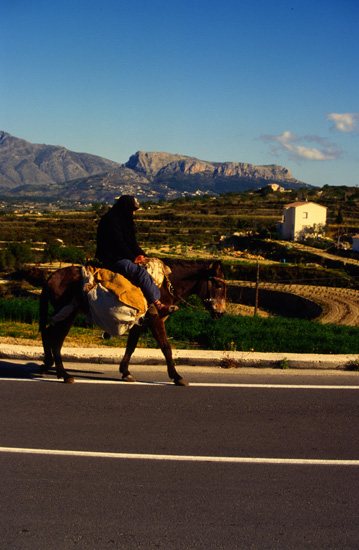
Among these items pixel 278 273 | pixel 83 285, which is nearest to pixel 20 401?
pixel 83 285

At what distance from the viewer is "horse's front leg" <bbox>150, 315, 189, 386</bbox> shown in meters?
6.93

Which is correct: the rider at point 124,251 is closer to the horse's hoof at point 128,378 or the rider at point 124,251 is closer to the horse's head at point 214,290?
the horse's head at point 214,290

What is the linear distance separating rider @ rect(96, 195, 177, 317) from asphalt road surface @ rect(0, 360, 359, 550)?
116cm

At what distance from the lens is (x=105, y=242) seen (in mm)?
7191

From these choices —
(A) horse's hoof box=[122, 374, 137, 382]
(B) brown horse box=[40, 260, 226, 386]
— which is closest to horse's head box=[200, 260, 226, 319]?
(B) brown horse box=[40, 260, 226, 386]

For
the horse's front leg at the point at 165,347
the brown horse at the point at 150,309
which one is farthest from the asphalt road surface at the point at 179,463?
the brown horse at the point at 150,309

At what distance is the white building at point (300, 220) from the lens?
7719 cm

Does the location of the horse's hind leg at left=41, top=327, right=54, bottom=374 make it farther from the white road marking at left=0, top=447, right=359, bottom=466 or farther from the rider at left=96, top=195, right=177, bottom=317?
the white road marking at left=0, top=447, right=359, bottom=466

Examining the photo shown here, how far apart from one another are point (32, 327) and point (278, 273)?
44463 millimetres

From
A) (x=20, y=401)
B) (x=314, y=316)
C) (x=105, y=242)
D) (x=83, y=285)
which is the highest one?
(x=105, y=242)

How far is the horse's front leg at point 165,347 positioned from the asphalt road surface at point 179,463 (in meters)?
0.13

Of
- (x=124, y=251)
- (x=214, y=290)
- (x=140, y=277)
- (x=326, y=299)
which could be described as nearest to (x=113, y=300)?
(x=140, y=277)

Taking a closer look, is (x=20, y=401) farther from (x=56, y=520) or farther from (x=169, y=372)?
(x=56, y=520)

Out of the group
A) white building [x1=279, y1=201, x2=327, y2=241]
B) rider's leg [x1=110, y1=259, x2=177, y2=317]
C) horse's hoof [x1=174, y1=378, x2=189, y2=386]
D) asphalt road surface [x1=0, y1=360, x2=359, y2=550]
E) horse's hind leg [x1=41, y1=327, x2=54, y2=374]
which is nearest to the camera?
asphalt road surface [x1=0, y1=360, x2=359, y2=550]
